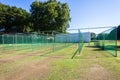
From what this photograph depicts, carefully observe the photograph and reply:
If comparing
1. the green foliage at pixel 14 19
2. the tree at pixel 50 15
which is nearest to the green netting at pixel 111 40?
the tree at pixel 50 15

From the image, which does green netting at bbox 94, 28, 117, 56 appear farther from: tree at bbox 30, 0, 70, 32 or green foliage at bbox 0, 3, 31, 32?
green foliage at bbox 0, 3, 31, 32

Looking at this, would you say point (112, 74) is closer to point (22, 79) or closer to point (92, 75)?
point (92, 75)

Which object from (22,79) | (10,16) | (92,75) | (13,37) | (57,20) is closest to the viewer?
(22,79)

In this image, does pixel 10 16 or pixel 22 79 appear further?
pixel 10 16

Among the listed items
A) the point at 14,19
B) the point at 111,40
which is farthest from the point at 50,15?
the point at 111,40

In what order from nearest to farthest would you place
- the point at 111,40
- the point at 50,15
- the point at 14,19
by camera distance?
the point at 111,40 → the point at 50,15 → the point at 14,19

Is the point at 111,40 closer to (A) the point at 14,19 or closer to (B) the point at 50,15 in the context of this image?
(B) the point at 50,15

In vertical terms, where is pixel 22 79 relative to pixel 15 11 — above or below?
below

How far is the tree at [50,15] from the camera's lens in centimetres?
5525

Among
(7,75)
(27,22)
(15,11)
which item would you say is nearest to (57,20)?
(27,22)

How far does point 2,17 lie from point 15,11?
4726mm

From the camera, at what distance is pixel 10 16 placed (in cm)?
5997

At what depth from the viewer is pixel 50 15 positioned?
55188mm

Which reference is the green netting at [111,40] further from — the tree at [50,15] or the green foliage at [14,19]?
the green foliage at [14,19]
